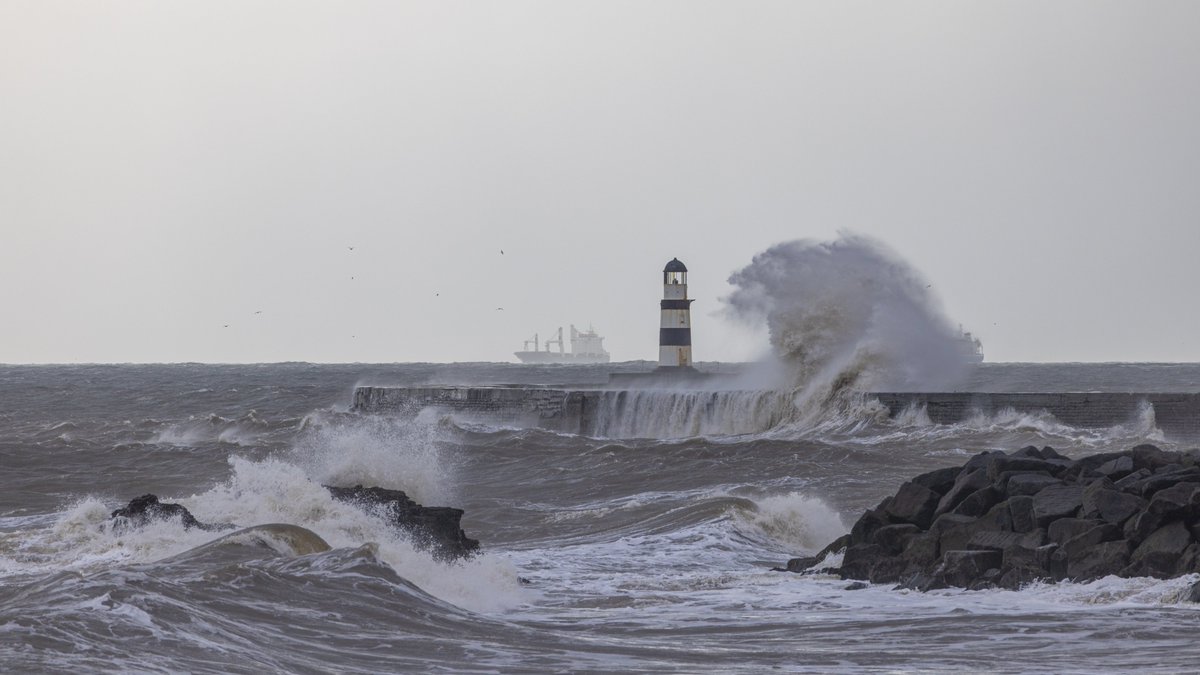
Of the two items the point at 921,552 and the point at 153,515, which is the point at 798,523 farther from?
the point at 153,515

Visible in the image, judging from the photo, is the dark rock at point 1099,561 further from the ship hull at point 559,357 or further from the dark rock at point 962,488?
the ship hull at point 559,357

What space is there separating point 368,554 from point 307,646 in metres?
1.99

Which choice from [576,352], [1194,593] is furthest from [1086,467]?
[576,352]

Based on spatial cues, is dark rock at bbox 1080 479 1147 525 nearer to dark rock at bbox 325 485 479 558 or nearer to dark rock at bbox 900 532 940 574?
dark rock at bbox 900 532 940 574

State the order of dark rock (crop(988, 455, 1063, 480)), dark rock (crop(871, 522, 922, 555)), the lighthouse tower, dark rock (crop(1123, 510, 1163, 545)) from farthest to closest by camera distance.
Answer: the lighthouse tower < dark rock (crop(988, 455, 1063, 480)) < dark rock (crop(871, 522, 922, 555)) < dark rock (crop(1123, 510, 1163, 545))

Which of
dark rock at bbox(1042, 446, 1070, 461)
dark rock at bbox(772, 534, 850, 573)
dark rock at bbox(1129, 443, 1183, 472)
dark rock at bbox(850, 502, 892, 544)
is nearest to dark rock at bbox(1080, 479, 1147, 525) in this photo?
dark rock at bbox(850, 502, 892, 544)

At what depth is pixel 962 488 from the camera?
1028cm

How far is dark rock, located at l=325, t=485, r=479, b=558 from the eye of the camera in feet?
33.2

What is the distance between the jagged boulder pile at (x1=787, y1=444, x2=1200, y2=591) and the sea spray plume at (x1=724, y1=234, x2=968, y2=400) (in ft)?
50.3

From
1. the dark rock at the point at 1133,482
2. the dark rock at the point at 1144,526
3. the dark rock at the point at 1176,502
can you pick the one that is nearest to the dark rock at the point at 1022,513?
the dark rock at the point at 1133,482

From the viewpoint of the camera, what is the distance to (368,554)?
29.3 ft

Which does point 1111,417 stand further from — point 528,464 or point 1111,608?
point 1111,608

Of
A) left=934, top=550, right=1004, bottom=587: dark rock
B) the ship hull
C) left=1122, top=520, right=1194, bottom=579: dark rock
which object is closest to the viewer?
left=1122, top=520, right=1194, bottom=579: dark rock

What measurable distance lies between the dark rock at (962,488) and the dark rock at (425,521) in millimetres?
3144
